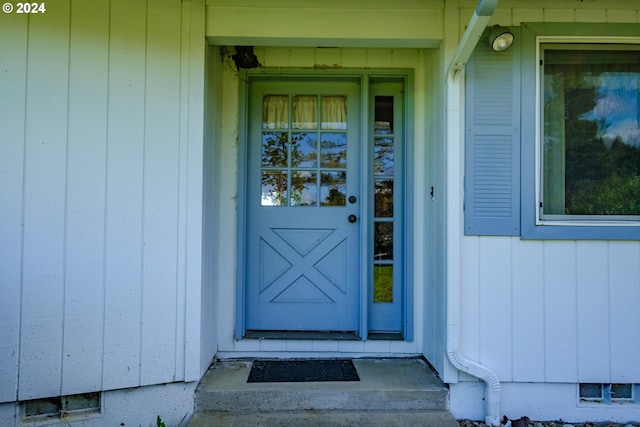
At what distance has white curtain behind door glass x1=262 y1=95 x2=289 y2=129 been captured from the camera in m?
2.53

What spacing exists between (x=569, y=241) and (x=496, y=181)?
1.76 feet

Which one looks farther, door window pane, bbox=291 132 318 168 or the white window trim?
door window pane, bbox=291 132 318 168

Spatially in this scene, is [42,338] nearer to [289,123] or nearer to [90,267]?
[90,267]

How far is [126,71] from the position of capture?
1886 millimetres

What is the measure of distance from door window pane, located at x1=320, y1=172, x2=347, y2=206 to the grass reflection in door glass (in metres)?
0.55

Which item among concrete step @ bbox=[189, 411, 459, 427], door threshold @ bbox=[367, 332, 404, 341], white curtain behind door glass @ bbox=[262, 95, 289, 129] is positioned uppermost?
white curtain behind door glass @ bbox=[262, 95, 289, 129]

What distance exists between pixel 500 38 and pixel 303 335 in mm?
2183

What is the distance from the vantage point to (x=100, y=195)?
1.86 m

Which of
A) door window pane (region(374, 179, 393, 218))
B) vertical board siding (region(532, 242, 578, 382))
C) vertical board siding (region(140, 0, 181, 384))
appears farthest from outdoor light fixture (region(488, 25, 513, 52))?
vertical board siding (region(140, 0, 181, 384))

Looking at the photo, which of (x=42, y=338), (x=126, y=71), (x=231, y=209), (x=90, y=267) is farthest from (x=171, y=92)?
(x=42, y=338)

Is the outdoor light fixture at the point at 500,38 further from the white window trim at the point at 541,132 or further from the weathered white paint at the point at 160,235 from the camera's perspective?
the white window trim at the point at 541,132

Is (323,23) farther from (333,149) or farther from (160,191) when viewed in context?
(160,191)

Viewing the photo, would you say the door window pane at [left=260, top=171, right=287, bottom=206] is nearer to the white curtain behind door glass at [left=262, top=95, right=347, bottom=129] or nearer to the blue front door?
the blue front door

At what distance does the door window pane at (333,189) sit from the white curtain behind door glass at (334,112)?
355 millimetres
